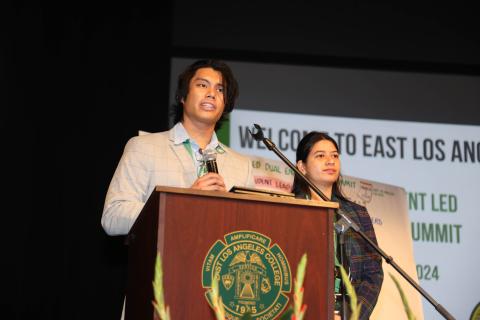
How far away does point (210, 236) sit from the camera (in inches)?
65.4

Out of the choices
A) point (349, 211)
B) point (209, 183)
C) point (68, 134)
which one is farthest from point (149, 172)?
point (68, 134)

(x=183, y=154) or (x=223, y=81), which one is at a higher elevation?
(x=223, y=81)

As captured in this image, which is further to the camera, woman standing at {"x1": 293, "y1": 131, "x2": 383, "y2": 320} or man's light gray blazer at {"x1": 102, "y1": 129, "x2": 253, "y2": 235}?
woman standing at {"x1": 293, "y1": 131, "x2": 383, "y2": 320}

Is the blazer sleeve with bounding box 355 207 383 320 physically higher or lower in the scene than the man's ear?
lower

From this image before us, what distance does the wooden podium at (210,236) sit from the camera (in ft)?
5.31

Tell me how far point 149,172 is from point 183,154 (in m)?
0.15

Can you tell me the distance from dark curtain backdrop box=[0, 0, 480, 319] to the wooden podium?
1.90m

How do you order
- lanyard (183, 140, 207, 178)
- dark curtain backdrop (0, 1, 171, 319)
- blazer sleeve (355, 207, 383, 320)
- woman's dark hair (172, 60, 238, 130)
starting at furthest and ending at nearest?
dark curtain backdrop (0, 1, 171, 319) → blazer sleeve (355, 207, 383, 320) → woman's dark hair (172, 60, 238, 130) → lanyard (183, 140, 207, 178)

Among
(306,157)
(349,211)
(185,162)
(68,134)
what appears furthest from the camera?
(68,134)

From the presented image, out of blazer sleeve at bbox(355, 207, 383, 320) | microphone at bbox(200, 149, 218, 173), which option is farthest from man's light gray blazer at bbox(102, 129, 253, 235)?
blazer sleeve at bbox(355, 207, 383, 320)

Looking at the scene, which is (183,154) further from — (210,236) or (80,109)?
(80,109)

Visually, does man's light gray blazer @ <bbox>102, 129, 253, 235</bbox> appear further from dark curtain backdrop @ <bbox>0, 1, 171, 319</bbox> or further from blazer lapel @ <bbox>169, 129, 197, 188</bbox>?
dark curtain backdrop @ <bbox>0, 1, 171, 319</bbox>

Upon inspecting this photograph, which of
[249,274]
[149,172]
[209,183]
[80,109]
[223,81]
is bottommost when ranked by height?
[249,274]

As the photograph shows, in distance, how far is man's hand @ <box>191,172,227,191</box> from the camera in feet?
5.87
